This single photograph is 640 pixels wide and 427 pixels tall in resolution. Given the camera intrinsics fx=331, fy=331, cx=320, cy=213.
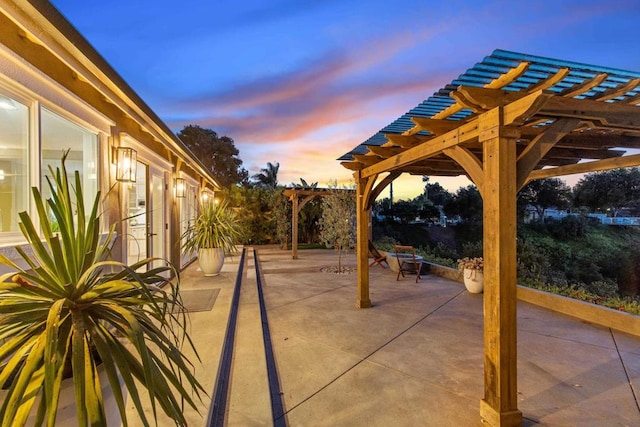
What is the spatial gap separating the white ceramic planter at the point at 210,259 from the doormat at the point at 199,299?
1.15 m

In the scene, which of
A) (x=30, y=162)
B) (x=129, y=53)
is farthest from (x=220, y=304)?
(x=129, y=53)

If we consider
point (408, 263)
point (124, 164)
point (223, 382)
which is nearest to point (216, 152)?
point (408, 263)

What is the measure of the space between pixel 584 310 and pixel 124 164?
6.40m

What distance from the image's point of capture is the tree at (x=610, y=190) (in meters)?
16.2

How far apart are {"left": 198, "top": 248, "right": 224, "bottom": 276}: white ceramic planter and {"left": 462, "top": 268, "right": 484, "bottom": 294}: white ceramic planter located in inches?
190

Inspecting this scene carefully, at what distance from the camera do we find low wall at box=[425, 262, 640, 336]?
4066mm

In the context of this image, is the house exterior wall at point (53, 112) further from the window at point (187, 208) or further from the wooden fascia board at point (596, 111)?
the window at point (187, 208)

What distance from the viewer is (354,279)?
7.38 m

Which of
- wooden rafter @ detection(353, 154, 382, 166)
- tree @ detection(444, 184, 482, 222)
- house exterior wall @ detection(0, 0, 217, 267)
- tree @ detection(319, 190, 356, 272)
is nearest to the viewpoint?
house exterior wall @ detection(0, 0, 217, 267)

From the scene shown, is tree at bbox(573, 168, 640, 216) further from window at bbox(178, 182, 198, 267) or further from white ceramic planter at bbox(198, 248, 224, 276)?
window at bbox(178, 182, 198, 267)

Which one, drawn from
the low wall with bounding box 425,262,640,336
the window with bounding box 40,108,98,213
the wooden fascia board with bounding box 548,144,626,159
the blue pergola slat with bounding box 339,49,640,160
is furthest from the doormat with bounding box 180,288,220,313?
the wooden fascia board with bounding box 548,144,626,159

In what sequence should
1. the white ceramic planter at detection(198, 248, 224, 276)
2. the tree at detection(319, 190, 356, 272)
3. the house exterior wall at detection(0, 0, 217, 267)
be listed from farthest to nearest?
the tree at detection(319, 190, 356, 272), the white ceramic planter at detection(198, 248, 224, 276), the house exterior wall at detection(0, 0, 217, 267)

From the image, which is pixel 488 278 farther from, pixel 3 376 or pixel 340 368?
pixel 3 376

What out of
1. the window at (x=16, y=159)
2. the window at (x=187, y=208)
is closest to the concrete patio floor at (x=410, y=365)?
the window at (x=16, y=159)
